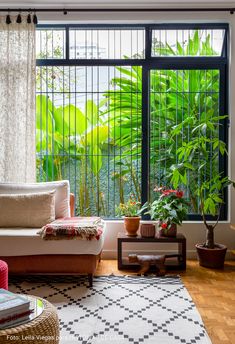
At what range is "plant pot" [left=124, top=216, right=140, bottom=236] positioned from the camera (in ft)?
11.8

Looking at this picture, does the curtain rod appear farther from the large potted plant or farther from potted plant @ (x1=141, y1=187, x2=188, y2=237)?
potted plant @ (x1=141, y1=187, x2=188, y2=237)

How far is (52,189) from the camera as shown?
11.7 ft

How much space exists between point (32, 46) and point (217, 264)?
3.18 m

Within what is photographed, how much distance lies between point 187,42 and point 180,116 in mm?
886

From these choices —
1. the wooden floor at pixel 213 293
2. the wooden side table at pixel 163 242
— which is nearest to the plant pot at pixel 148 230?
the wooden side table at pixel 163 242

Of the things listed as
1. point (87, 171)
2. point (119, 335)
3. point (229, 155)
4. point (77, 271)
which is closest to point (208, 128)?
point (229, 155)

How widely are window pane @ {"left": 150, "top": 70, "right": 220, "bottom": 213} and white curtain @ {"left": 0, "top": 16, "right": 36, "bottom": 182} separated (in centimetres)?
144

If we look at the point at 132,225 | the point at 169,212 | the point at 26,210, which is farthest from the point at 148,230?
the point at 26,210

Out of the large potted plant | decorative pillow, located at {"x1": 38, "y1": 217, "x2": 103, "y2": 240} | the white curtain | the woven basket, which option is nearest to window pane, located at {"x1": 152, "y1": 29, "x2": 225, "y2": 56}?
the large potted plant

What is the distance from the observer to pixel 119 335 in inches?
83.0

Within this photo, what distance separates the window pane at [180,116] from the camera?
13.4 feet

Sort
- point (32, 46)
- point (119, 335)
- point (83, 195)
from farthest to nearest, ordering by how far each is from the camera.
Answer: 1. point (83, 195)
2. point (32, 46)
3. point (119, 335)

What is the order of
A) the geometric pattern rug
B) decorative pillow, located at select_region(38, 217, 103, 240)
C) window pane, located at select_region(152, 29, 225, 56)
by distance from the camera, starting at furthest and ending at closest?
window pane, located at select_region(152, 29, 225, 56), decorative pillow, located at select_region(38, 217, 103, 240), the geometric pattern rug

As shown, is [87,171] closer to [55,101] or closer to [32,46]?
[55,101]
